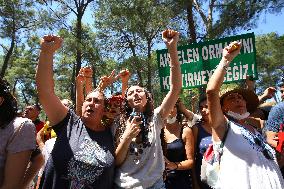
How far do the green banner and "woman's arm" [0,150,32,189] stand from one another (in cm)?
374

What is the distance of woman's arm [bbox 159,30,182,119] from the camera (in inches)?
122

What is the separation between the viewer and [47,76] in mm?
2557

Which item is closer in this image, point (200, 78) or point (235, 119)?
point (235, 119)

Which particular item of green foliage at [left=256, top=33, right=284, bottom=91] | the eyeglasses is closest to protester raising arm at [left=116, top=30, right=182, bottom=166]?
the eyeglasses

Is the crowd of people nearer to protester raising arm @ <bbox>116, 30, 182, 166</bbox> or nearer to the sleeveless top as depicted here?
protester raising arm @ <bbox>116, 30, 182, 166</bbox>

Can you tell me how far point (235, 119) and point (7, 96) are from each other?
5.16 feet

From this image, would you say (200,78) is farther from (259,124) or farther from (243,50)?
(259,124)

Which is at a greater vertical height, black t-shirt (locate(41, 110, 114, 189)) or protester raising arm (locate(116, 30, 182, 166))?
protester raising arm (locate(116, 30, 182, 166))

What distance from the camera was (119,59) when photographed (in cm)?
2330

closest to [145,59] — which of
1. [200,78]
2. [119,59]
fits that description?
[119,59]

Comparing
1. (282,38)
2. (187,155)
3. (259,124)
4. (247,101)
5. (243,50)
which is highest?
(282,38)

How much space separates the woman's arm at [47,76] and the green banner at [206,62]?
11.0 feet

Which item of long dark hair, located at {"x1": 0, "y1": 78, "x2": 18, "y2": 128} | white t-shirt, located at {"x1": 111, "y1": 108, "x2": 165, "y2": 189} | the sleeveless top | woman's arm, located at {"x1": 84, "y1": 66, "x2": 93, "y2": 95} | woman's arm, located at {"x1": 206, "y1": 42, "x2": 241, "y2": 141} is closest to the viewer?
long dark hair, located at {"x1": 0, "y1": 78, "x2": 18, "y2": 128}

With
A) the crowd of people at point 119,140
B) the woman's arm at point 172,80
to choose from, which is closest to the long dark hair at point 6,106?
the crowd of people at point 119,140
